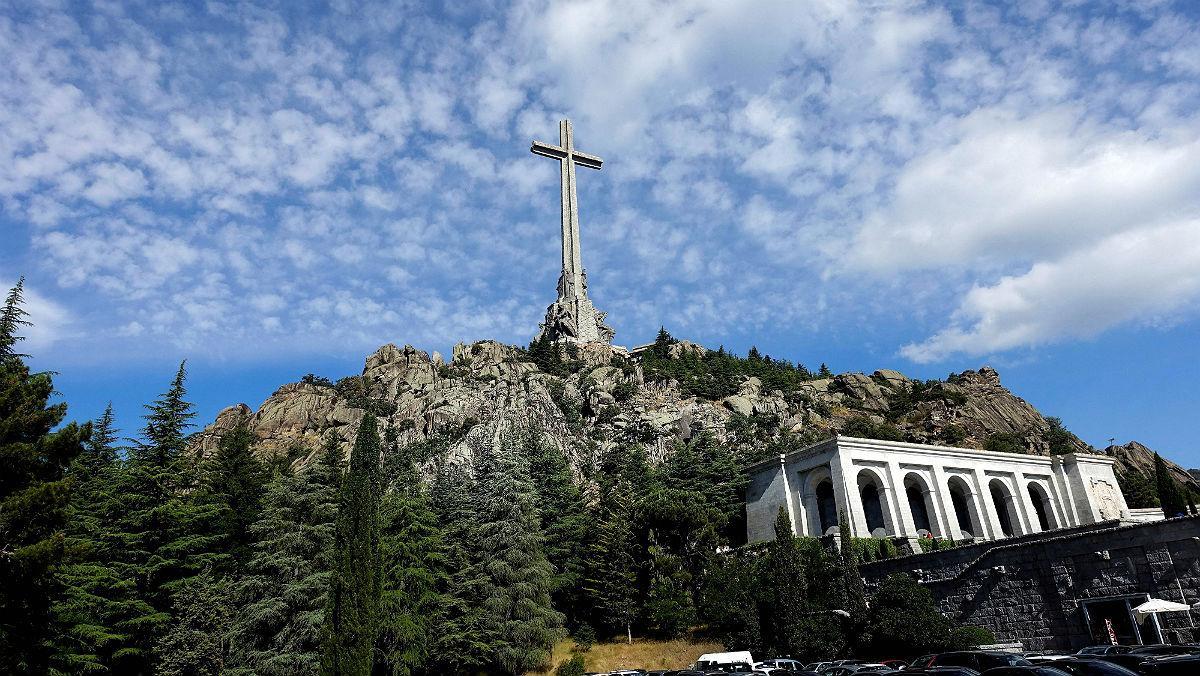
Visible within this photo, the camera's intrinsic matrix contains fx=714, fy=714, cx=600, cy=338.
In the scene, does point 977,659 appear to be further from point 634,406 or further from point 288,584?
point 634,406

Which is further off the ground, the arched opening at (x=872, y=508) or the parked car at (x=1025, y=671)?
the arched opening at (x=872, y=508)

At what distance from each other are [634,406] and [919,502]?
116 feet

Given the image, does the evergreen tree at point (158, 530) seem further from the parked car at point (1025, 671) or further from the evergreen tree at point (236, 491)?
the parked car at point (1025, 671)

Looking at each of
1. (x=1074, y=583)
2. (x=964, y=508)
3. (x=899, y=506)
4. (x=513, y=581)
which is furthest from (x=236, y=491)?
(x=964, y=508)

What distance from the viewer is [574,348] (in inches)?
3627

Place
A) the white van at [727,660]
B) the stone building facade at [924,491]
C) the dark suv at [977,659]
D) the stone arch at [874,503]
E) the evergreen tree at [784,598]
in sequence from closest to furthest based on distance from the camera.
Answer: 1. the dark suv at [977,659]
2. the white van at [727,660]
3. the evergreen tree at [784,598]
4. the stone arch at [874,503]
5. the stone building facade at [924,491]

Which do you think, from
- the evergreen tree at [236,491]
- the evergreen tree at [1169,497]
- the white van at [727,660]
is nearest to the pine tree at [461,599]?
the evergreen tree at [236,491]

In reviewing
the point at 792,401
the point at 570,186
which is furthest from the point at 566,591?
the point at 570,186

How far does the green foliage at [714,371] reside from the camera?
83.4m

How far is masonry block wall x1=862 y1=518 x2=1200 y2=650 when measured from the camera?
2294 cm

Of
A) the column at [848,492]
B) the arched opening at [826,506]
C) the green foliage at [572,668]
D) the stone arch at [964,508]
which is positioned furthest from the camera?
the stone arch at [964,508]

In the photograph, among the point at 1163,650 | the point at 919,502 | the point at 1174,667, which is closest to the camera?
the point at 1174,667

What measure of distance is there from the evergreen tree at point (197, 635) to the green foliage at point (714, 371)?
2296 inches

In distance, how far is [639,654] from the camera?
34.0 metres
